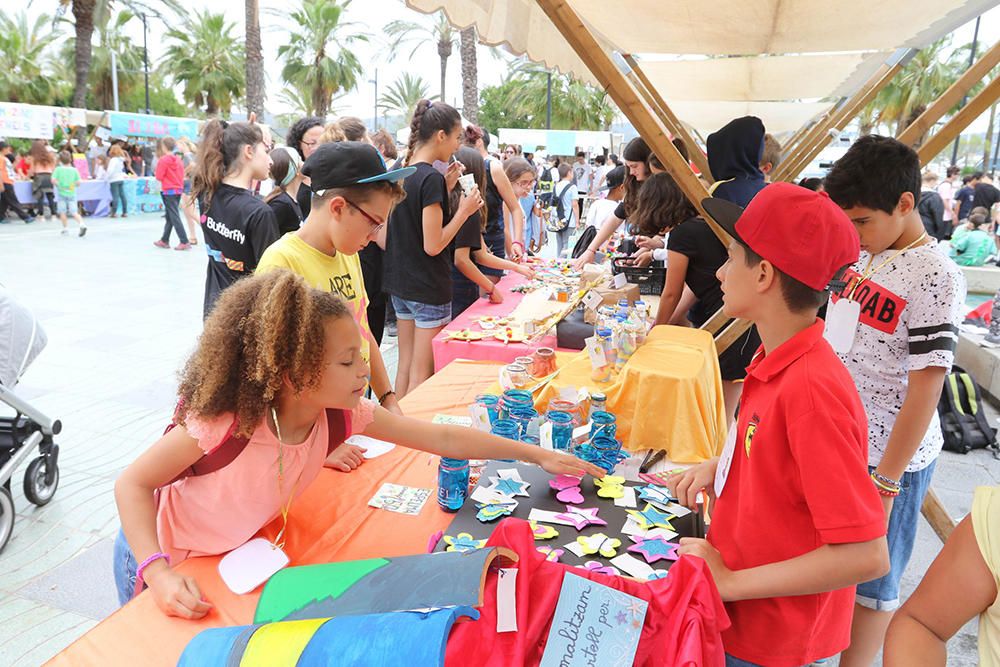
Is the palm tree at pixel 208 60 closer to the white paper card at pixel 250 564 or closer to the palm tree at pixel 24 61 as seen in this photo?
the palm tree at pixel 24 61

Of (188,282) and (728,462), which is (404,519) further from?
(188,282)

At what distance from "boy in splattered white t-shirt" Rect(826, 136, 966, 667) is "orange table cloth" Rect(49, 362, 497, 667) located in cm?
140

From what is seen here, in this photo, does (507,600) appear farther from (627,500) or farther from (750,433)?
(627,500)

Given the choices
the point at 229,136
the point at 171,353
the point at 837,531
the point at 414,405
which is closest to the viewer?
the point at 837,531

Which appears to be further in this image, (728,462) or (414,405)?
(414,405)

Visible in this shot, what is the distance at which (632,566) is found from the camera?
1614mm

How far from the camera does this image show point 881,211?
197 centimetres

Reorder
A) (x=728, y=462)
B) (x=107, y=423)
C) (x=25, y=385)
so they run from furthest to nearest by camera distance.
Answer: (x=25, y=385), (x=107, y=423), (x=728, y=462)

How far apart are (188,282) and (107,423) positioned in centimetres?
507

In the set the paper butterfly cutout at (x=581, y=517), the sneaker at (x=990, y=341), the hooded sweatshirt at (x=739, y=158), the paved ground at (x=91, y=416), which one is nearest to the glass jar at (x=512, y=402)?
the paper butterfly cutout at (x=581, y=517)

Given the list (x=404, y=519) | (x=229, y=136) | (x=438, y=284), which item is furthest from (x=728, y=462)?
(x=229, y=136)

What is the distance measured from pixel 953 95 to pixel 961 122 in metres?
0.17

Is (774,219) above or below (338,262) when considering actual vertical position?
above

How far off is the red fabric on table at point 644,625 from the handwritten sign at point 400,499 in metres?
0.70
